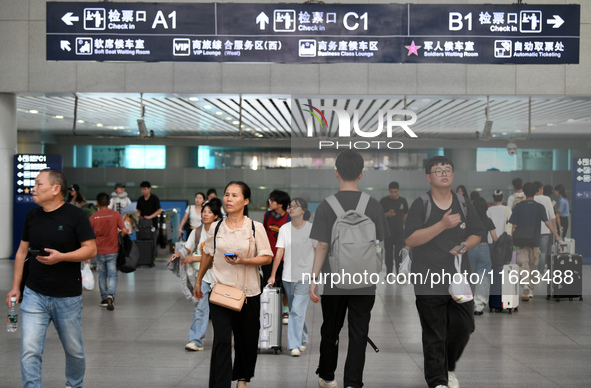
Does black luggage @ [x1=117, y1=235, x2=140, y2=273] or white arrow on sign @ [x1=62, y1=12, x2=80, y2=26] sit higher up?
white arrow on sign @ [x1=62, y1=12, x2=80, y2=26]

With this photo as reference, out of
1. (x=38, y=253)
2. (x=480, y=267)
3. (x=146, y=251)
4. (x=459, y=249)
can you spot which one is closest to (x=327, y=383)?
(x=459, y=249)

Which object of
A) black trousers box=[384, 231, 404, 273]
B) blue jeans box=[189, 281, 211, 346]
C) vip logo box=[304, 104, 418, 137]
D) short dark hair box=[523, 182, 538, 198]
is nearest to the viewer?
vip logo box=[304, 104, 418, 137]

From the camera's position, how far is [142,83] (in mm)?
14023

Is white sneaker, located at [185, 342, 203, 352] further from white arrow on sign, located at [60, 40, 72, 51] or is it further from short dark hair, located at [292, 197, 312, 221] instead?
white arrow on sign, located at [60, 40, 72, 51]

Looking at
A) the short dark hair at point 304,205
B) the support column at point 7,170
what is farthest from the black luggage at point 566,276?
the support column at point 7,170

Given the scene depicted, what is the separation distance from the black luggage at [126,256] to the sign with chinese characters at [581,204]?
9732 mm

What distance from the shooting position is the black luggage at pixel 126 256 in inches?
412

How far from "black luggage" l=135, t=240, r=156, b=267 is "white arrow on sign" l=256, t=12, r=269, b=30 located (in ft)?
22.4

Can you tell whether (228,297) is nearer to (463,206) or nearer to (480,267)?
(463,206)

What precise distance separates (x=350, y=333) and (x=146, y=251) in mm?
11071

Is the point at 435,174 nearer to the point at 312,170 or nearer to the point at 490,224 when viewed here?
the point at 312,170

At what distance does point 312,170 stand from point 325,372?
5.63 ft

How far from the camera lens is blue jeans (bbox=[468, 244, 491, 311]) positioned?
1026 cm

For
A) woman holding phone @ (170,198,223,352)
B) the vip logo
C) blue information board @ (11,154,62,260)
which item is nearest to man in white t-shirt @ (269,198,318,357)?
woman holding phone @ (170,198,223,352)
